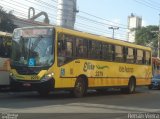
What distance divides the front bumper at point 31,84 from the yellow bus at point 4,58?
88.3 inches

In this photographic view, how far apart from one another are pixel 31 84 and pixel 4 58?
352 cm

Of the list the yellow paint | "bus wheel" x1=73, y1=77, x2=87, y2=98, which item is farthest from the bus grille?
"bus wheel" x1=73, y1=77, x2=87, y2=98

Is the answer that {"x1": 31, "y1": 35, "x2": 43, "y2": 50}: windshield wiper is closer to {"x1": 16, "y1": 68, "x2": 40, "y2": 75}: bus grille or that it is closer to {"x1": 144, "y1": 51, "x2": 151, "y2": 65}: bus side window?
{"x1": 16, "y1": 68, "x2": 40, "y2": 75}: bus grille

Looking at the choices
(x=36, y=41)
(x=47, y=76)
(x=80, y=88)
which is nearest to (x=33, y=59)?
(x=36, y=41)

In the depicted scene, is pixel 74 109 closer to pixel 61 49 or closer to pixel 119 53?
pixel 61 49

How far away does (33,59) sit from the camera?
20172 mm

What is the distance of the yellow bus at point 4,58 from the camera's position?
22.7 metres

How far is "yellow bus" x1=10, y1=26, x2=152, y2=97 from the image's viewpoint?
19922 mm

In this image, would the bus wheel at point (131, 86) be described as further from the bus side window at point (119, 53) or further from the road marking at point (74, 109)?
the road marking at point (74, 109)

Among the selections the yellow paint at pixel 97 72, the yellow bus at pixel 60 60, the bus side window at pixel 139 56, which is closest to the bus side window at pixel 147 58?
the yellow paint at pixel 97 72

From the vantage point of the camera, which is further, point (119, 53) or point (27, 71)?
point (119, 53)

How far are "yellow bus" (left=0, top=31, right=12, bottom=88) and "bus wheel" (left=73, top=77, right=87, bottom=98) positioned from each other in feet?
12.0

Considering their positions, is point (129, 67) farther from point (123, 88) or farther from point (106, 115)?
point (106, 115)

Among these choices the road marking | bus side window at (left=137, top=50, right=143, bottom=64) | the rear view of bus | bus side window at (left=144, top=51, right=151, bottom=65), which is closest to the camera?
the road marking
